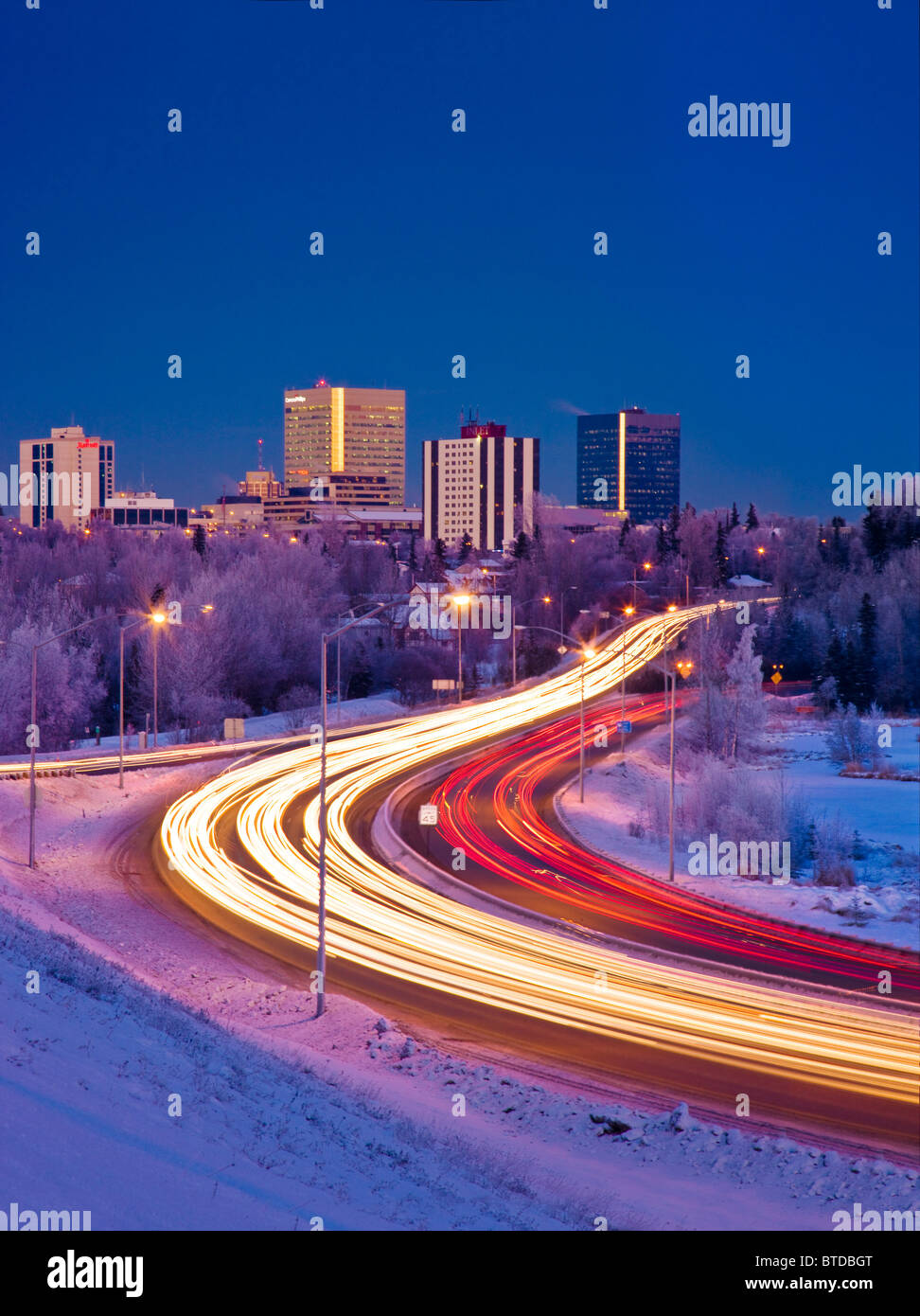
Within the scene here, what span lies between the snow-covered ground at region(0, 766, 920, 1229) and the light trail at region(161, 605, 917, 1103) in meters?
2.20

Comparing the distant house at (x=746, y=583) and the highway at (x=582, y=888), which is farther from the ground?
the distant house at (x=746, y=583)

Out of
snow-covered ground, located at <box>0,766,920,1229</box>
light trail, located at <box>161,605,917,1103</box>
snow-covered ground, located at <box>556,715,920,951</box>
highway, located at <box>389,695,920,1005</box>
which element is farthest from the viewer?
snow-covered ground, located at <box>556,715,920,951</box>

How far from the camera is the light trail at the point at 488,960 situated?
17.0 metres

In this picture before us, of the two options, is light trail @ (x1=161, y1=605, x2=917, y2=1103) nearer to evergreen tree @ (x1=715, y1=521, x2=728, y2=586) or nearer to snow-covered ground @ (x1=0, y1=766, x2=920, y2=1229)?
snow-covered ground @ (x1=0, y1=766, x2=920, y2=1229)

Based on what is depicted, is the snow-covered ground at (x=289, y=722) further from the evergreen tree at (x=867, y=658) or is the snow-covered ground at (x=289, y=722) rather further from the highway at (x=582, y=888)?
the evergreen tree at (x=867, y=658)

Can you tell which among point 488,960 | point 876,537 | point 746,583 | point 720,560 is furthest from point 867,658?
point 488,960

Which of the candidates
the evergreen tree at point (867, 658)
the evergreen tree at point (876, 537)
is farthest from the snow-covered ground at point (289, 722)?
the evergreen tree at point (876, 537)

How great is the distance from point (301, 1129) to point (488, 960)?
35.0 feet

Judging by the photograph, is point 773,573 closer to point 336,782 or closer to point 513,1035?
point 336,782

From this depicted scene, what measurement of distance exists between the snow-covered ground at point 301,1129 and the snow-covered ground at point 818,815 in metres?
11.6

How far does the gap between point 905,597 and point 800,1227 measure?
67.4 m

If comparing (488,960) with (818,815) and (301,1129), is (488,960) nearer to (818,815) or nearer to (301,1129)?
(301,1129)

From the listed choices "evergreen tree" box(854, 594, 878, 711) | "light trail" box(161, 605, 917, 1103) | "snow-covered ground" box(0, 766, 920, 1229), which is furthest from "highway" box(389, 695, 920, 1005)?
"evergreen tree" box(854, 594, 878, 711)

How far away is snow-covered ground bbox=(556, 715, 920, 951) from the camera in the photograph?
84.7ft
